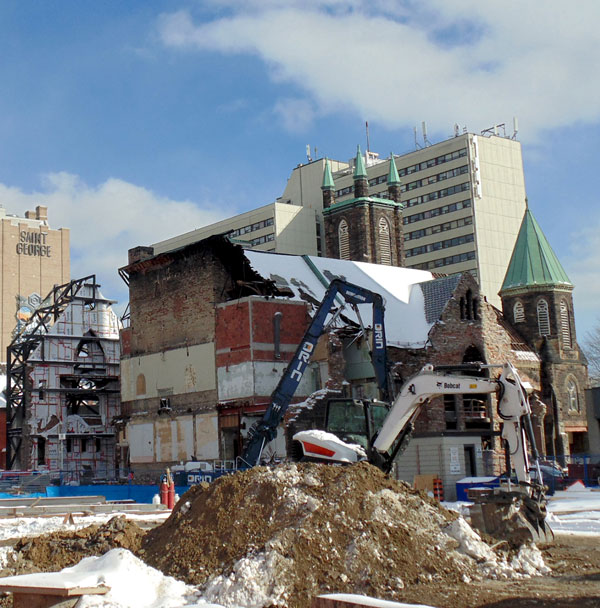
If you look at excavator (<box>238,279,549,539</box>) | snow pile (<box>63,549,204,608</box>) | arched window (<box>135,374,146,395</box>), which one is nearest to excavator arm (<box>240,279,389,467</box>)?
excavator (<box>238,279,549,539</box>)

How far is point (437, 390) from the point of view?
2047cm

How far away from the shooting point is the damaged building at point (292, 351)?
42219 mm

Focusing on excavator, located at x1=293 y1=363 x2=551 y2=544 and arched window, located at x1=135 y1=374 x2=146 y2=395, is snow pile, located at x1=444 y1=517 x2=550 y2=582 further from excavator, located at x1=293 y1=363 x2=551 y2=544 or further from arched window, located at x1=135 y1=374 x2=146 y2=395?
arched window, located at x1=135 y1=374 x2=146 y2=395

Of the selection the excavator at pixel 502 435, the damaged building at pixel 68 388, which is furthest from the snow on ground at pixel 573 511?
the damaged building at pixel 68 388

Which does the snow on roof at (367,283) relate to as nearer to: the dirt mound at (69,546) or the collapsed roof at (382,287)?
the collapsed roof at (382,287)

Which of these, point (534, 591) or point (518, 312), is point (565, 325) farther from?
point (534, 591)

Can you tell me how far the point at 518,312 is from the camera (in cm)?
5362

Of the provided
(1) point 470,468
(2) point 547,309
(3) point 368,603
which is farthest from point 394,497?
(2) point 547,309

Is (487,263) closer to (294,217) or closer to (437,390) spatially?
(294,217)

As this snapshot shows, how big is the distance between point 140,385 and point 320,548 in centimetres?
3611

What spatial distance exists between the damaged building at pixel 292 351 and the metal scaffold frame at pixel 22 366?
9973 mm

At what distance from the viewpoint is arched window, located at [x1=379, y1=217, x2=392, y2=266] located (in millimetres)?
67750

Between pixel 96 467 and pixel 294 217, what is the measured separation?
55272 mm

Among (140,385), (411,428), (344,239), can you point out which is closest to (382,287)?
(140,385)
